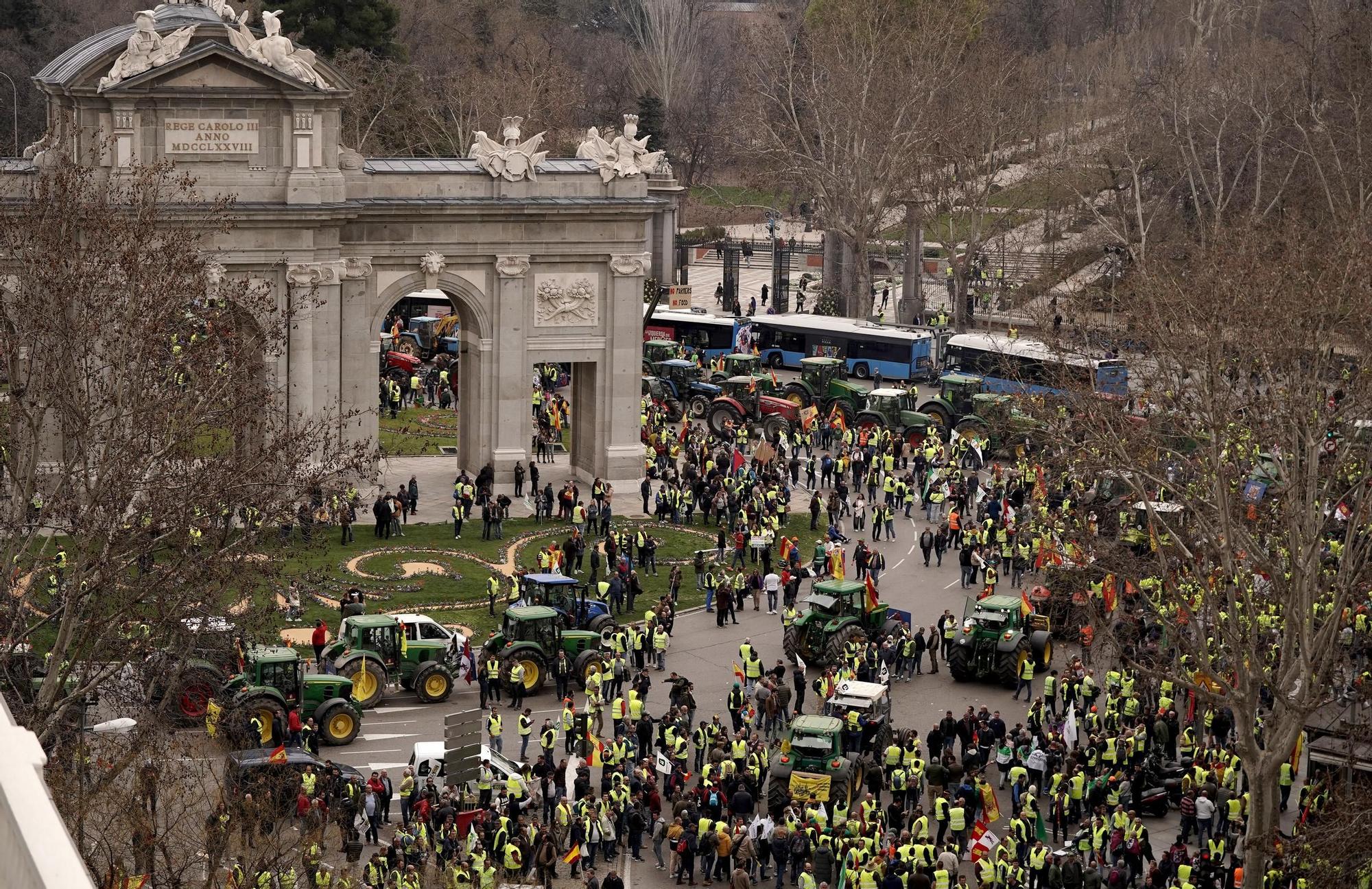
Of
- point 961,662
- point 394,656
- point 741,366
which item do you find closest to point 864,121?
point 741,366

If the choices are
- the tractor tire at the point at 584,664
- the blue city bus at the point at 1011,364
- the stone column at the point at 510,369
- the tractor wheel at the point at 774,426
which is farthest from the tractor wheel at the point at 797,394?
the tractor tire at the point at 584,664

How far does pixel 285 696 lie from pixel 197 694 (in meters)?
1.71

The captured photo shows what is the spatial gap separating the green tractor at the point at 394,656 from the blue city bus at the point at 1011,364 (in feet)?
68.7

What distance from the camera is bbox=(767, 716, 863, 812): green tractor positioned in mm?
34344

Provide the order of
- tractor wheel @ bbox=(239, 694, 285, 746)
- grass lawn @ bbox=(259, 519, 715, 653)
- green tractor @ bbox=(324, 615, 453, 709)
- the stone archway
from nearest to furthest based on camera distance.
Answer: tractor wheel @ bbox=(239, 694, 285, 746) < green tractor @ bbox=(324, 615, 453, 709) < grass lawn @ bbox=(259, 519, 715, 653) < the stone archway

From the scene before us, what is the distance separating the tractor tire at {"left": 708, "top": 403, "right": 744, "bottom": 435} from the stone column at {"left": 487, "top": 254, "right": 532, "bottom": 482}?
9.80 m

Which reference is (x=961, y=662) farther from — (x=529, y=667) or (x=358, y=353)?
(x=358, y=353)

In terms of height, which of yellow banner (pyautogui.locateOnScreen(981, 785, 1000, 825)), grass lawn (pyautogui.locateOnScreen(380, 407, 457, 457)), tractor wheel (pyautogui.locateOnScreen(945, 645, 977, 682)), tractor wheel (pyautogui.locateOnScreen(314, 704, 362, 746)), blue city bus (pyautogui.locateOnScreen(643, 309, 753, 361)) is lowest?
yellow banner (pyautogui.locateOnScreen(981, 785, 1000, 825))

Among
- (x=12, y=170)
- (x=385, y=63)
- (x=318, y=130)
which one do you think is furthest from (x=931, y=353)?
(x=12, y=170)

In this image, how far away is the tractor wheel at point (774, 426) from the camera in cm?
6476

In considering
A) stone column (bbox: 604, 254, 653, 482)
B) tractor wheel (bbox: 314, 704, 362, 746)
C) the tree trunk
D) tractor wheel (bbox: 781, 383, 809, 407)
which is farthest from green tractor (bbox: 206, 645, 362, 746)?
the tree trunk

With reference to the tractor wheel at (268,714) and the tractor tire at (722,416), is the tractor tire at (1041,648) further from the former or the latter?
the tractor tire at (722,416)

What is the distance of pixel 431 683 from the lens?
40031 mm

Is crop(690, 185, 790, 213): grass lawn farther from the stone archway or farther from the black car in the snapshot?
the black car
